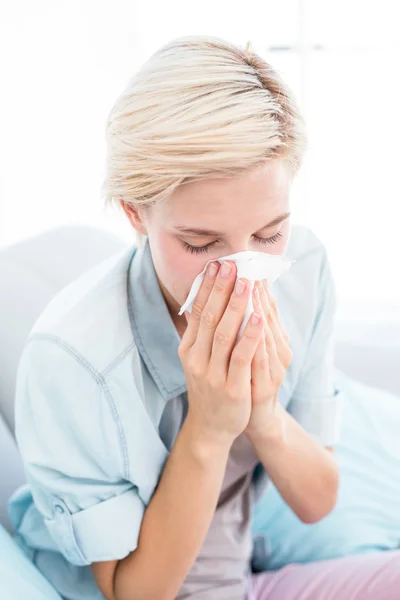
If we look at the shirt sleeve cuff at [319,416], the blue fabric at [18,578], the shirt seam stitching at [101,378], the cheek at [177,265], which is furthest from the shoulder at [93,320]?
the shirt sleeve cuff at [319,416]

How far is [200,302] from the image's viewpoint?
96cm

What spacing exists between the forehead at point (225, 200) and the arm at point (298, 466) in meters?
0.38

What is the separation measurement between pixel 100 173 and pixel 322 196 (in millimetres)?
1049

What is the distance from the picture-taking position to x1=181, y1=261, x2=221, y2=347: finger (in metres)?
0.94

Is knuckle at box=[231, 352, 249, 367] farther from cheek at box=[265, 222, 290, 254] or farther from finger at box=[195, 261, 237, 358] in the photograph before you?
cheek at box=[265, 222, 290, 254]

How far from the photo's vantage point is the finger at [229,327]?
36.8 inches

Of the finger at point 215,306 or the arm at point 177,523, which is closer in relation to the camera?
the finger at point 215,306

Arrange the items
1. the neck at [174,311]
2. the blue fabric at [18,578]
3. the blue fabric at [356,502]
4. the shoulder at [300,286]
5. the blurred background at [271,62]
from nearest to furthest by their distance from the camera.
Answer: the blue fabric at [18,578] → the neck at [174,311] → the shoulder at [300,286] → the blue fabric at [356,502] → the blurred background at [271,62]

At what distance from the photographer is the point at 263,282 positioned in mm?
1004

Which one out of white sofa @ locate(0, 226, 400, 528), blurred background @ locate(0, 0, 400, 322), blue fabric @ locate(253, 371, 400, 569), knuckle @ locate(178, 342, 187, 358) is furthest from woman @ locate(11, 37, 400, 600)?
blurred background @ locate(0, 0, 400, 322)

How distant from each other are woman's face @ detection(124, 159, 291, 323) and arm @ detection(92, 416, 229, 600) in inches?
9.1

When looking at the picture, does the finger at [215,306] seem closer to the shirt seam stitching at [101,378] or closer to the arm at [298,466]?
the shirt seam stitching at [101,378]

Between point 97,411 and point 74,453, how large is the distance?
2.7 inches

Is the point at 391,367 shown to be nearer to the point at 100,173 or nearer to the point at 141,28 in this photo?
the point at 100,173
